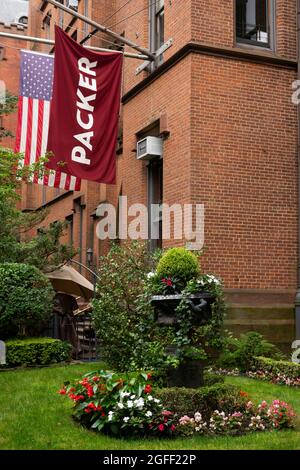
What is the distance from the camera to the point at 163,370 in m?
7.79

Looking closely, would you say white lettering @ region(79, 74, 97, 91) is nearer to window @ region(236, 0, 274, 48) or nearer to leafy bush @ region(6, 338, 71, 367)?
window @ region(236, 0, 274, 48)

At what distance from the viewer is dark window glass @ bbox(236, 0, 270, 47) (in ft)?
44.0

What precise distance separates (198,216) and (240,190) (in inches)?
44.6

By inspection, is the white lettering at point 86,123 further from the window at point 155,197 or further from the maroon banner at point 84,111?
the window at point 155,197

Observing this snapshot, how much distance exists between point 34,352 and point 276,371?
420cm

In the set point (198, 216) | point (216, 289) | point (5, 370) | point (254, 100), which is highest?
point (254, 100)

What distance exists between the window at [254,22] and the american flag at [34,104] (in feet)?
14.9

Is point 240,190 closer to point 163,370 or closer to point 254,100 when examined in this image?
point 254,100

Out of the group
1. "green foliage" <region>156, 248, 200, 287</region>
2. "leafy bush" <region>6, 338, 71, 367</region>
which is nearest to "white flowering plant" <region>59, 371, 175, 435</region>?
"green foliage" <region>156, 248, 200, 287</region>

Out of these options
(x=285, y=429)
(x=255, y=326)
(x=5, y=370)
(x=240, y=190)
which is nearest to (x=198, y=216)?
(x=240, y=190)

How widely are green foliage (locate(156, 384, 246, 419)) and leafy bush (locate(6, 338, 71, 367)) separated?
4516 mm
